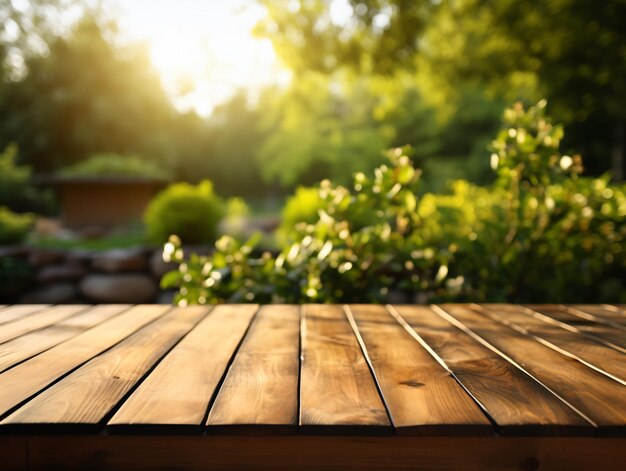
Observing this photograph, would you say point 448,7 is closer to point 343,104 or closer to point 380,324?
point 380,324

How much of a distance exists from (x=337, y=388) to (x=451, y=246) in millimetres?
2382

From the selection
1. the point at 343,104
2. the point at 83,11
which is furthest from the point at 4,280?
the point at 343,104

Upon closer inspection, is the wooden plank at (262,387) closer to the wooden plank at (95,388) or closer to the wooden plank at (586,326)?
the wooden plank at (95,388)

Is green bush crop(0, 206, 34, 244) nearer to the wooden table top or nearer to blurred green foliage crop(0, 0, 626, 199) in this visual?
blurred green foliage crop(0, 0, 626, 199)

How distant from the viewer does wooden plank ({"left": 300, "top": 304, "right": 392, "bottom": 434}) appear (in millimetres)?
1075

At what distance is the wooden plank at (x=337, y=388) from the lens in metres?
1.08

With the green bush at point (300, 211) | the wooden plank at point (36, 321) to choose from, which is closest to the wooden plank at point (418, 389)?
the wooden plank at point (36, 321)

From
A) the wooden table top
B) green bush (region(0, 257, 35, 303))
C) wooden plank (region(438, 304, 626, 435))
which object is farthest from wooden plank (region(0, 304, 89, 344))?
green bush (region(0, 257, 35, 303))

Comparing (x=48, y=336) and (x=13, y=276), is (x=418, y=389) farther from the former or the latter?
(x=13, y=276)

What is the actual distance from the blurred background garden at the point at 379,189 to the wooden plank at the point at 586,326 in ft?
3.00

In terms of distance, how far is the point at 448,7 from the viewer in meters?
9.01

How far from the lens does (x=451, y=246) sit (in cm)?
350

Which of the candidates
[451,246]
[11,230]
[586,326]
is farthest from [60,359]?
[11,230]

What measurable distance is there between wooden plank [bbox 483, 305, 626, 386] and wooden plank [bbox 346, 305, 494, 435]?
42 centimetres
